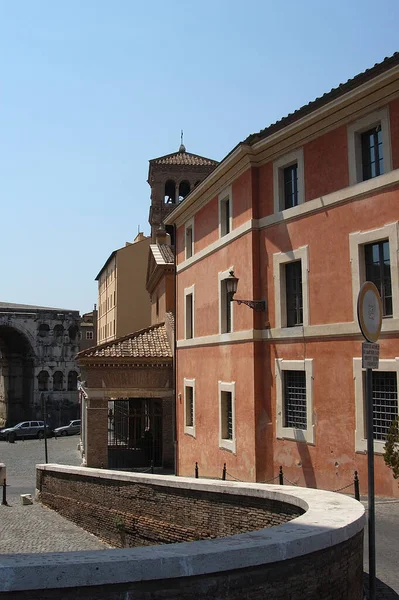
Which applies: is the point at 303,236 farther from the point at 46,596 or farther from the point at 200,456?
the point at 46,596

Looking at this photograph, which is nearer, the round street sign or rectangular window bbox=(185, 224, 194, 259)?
the round street sign

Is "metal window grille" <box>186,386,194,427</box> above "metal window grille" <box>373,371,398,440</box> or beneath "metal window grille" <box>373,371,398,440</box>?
beneath

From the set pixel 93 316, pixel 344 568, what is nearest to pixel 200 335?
pixel 344 568

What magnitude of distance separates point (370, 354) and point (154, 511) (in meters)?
6.35

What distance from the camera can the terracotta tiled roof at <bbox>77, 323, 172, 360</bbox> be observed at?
24.2m

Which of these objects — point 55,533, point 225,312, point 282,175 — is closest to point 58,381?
point 225,312

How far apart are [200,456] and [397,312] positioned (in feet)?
33.3

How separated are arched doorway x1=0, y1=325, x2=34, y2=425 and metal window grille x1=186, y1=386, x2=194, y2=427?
37791 millimetres

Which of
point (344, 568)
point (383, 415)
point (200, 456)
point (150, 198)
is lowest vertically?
point (200, 456)

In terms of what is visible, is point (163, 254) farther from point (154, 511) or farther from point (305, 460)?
Answer: point (154, 511)

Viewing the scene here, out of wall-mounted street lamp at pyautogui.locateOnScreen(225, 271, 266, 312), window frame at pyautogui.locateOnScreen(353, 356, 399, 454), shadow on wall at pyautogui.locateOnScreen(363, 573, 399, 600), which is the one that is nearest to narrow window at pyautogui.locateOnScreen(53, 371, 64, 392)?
wall-mounted street lamp at pyautogui.locateOnScreen(225, 271, 266, 312)

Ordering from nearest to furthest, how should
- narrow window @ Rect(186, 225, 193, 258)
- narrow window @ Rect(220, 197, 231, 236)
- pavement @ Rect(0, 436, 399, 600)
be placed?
pavement @ Rect(0, 436, 399, 600) < narrow window @ Rect(220, 197, 231, 236) < narrow window @ Rect(186, 225, 193, 258)

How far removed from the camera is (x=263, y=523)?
26.1 feet

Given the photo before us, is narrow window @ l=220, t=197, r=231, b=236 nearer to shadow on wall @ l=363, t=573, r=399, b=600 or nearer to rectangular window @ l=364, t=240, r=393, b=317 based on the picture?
rectangular window @ l=364, t=240, r=393, b=317
